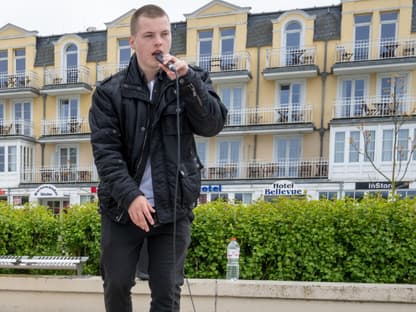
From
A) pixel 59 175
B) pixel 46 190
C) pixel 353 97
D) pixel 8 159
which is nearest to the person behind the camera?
pixel 46 190

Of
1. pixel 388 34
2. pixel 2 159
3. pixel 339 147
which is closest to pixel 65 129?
pixel 2 159

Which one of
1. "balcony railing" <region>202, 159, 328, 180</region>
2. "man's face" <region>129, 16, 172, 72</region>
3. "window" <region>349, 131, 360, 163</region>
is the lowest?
"balcony railing" <region>202, 159, 328, 180</region>

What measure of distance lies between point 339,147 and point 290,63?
5.02 metres

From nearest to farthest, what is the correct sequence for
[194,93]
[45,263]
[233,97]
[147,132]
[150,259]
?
[194,93], [147,132], [150,259], [45,263], [233,97]

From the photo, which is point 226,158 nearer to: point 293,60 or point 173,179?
point 293,60

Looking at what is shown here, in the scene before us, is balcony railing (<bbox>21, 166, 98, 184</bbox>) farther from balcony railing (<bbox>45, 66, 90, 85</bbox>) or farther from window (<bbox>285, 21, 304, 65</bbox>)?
window (<bbox>285, 21, 304, 65</bbox>)

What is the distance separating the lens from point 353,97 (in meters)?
17.9

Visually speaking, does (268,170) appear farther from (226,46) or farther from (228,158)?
(226,46)

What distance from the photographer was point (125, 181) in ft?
5.34

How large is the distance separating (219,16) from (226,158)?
7.87 meters

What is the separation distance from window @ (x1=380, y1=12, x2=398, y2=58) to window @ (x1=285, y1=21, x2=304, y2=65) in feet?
12.9

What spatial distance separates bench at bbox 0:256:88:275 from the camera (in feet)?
10.0

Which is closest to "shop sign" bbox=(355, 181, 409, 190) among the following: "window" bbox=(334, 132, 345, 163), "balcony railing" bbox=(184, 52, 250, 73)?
"window" bbox=(334, 132, 345, 163)

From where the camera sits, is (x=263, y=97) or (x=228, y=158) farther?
(x=228, y=158)
